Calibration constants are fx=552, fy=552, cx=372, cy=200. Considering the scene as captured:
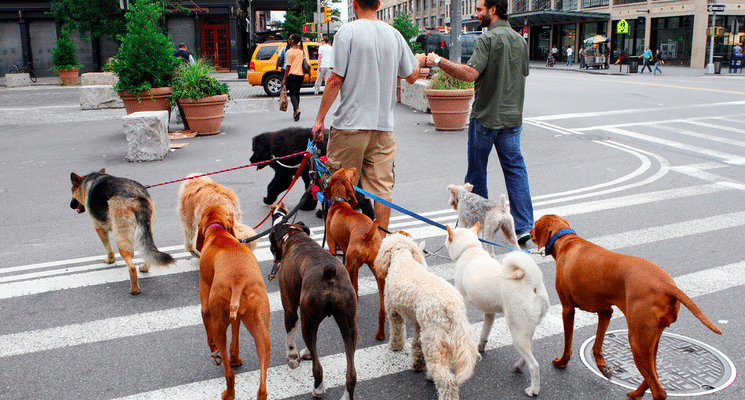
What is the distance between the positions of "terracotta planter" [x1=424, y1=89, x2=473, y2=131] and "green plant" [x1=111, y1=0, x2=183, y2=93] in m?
6.07

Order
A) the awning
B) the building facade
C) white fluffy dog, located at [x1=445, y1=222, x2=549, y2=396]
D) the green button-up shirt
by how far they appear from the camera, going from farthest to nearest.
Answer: the awning → the building facade → the green button-up shirt → white fluffy dog, located at [x1=445, y1=222, x2=549, y2=396]

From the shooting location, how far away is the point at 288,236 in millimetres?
3770

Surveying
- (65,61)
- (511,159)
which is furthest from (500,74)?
(65,61)

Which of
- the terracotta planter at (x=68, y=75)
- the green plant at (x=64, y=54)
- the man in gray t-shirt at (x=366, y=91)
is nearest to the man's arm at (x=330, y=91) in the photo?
the man in gray t-shirt at (x=366, y=91)

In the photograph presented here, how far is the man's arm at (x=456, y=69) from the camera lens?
16.6 ft

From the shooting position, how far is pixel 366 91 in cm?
486

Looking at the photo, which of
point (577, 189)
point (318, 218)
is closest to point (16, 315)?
point (318, 218)

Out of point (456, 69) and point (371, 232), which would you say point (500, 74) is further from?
point (371, 232)

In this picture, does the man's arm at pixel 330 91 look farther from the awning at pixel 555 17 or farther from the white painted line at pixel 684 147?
the awning at pixel 555 17

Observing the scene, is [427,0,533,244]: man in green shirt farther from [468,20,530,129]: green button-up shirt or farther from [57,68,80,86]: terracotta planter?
[57,68,80,86]: terracotta planter

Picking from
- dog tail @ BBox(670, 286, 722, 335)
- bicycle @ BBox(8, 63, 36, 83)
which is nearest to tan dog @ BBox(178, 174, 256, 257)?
dog tail @ BBox(670, 286, 722, 335)

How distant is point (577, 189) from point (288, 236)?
548cm

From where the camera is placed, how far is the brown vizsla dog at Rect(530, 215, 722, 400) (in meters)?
2.85

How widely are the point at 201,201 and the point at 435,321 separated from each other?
2700mm
